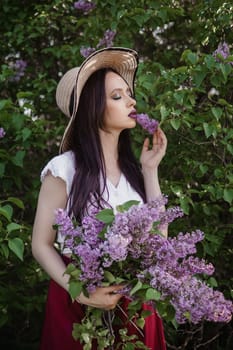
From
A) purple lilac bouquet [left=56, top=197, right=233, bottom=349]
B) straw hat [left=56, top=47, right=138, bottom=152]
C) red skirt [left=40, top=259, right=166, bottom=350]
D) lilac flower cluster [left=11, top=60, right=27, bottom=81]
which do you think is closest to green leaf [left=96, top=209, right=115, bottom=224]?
purple lilac bouquet [left=56, top=197, right=233, bottom=349]

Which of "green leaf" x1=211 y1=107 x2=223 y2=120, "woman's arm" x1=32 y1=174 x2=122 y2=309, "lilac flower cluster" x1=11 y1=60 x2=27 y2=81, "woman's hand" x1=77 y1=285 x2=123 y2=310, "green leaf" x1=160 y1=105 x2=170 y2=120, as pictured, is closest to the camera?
"woman's hand" x1=77 y1=285 x2=123 y2=310

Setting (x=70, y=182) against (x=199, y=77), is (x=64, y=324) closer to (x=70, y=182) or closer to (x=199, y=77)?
(x=70, y=182)

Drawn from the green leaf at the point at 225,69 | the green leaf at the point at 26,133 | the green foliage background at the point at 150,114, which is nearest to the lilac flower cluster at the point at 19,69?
the green foliage background at the point at 150,114

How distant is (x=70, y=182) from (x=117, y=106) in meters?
0.28

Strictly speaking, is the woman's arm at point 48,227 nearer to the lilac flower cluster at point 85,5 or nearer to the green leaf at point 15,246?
the green leaf at point 15,246

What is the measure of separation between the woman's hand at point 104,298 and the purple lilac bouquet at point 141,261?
0.04 m

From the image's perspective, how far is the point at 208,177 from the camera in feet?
9.71

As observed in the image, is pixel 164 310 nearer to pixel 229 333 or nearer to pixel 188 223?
pixel 188 223

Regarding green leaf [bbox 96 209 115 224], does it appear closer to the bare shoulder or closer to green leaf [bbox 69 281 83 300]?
green leaf [bbox 69 281 83 300]

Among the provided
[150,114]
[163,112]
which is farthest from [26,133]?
[163,112]

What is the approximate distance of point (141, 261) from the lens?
150 cm

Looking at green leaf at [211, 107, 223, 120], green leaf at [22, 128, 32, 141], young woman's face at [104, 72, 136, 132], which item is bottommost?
green leaf at [22, 128, 32, 141]

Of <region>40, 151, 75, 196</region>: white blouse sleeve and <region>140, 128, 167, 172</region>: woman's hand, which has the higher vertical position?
<region>40, 151, 75, 196</region>: white blouse sleeve

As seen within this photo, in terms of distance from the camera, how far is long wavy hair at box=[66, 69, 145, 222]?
1847mm
